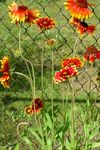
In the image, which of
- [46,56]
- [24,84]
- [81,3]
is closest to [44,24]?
[81,3]

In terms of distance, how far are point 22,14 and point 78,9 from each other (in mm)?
211

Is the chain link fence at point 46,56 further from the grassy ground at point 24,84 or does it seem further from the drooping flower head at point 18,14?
the drooping flower head at point 18,14

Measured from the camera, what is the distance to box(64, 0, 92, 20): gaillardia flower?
1798 millimetres

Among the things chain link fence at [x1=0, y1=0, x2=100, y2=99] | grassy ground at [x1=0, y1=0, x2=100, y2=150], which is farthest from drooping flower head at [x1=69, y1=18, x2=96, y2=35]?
chain link fence at [x1=0, y1=0, x2=100, y2=99]

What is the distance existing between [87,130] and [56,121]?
210 mm

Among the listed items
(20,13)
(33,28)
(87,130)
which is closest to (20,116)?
(87,130)

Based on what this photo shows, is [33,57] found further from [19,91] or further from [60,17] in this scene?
[60,17]

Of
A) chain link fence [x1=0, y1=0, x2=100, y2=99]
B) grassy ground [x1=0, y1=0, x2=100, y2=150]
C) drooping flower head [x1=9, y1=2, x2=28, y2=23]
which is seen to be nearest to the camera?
drooping flower head [x1=9, y1=2, x2=28, y2=23]

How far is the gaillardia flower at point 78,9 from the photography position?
70.8 inches

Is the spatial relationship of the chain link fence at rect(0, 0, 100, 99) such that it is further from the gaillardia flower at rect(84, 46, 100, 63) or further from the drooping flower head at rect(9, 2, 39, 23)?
the drooping flower head at rect(9, 2, 39, 23)

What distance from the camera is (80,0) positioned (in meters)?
1.84

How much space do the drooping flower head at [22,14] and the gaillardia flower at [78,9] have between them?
0.14m

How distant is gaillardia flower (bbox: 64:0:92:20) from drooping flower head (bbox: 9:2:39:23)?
143 millimetres

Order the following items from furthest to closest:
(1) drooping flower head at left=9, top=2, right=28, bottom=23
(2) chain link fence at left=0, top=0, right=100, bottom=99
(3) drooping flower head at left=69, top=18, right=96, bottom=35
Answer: (2) chain link fence at left=0, top=0, right=100, bottom=99 < (3) drooping flower head at left=69, top=18, right=96, bottom=35 < (1) drooping flower head at left=9, top=2, right=28, bottom=23
